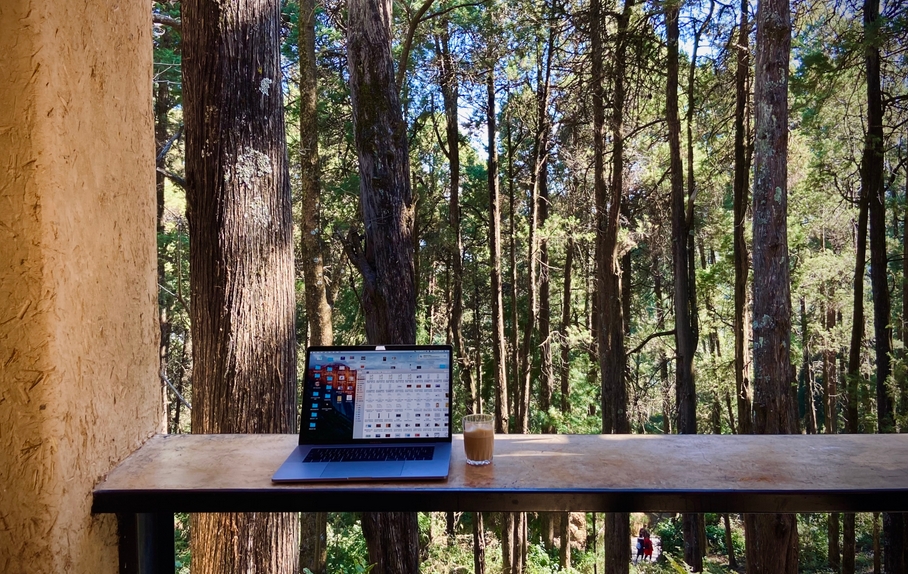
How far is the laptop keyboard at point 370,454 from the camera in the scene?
1669mm

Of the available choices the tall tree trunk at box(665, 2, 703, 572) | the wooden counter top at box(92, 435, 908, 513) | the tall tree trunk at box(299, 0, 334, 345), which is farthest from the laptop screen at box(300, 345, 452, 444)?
the tall tree trunk at box(665, 2, 703, 572)

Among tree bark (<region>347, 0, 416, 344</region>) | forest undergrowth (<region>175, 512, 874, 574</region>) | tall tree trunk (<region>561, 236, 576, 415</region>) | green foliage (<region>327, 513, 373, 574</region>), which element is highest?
tree bark (<region>347, 0, 416, 344</region>)

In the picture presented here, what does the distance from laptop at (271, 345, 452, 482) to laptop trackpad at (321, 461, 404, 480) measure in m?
0.05

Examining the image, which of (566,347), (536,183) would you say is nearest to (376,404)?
(536,183)

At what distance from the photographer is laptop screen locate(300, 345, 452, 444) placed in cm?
180

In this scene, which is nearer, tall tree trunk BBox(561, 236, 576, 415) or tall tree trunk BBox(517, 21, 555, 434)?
tall tree trunk BBox(517, 21, 555, 434)

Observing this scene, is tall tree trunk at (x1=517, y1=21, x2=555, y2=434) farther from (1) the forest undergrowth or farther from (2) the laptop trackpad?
(2) the laptop trackpad

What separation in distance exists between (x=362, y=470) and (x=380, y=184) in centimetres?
428

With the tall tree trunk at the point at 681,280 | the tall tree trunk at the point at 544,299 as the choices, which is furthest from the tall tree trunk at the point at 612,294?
the tall tree trunk at the point at 544,299

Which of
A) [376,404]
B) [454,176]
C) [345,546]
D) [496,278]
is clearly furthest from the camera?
[345,546]

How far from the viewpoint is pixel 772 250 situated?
20.6 feet

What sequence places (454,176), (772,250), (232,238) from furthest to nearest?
(454,176) → (772,250) → (232,238)

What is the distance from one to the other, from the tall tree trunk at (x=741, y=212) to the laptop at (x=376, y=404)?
331 inches

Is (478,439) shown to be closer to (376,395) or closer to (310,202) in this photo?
(376,395)
